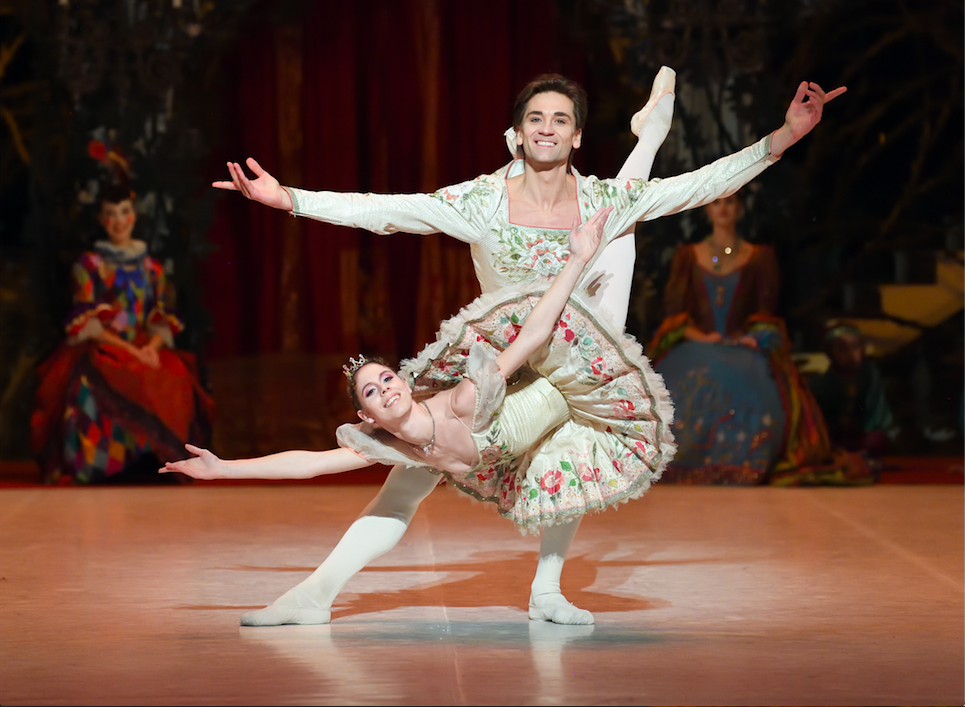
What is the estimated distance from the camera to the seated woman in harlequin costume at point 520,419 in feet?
9.23

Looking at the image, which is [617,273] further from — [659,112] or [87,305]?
[87,305]

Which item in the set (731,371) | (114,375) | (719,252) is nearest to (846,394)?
(731,371)

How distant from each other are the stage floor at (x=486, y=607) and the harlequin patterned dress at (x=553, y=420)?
30 centimetres

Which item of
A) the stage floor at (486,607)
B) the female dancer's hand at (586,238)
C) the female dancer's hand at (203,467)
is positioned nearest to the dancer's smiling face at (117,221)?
the stage floor at (486,607)

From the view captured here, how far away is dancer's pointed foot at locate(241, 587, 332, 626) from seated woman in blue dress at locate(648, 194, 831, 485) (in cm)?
290

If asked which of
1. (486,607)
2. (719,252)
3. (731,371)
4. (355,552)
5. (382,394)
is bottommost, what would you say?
(486,607)

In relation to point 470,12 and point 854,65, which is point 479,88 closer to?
point 470,12

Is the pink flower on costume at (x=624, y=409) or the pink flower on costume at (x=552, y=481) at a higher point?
the pink flower on costume at (x=624, y=409)

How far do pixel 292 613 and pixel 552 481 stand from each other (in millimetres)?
629

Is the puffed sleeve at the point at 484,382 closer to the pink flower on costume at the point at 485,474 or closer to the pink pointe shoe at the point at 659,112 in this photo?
the pink flower on costume at the point at 485,474

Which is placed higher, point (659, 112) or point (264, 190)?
point (659, 112)

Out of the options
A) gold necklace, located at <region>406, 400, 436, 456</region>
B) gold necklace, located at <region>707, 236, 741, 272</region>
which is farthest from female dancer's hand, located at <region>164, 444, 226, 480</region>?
gold necklace, located at <region>707, 236, 741, 272</region>

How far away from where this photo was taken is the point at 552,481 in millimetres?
2957

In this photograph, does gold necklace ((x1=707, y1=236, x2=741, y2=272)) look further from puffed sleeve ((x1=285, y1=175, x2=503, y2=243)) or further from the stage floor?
puffed sleeve ((x1=285, y1=175, x2=503, y2=243))
